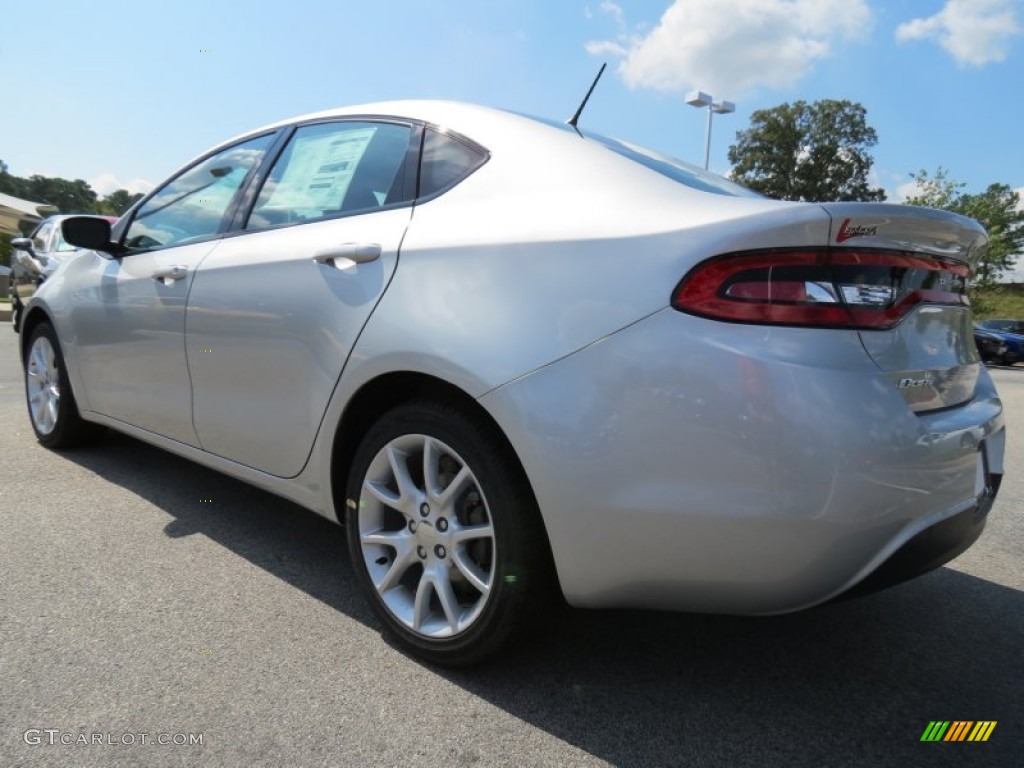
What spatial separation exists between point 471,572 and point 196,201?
2145 mm

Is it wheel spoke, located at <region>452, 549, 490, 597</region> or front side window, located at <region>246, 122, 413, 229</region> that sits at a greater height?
front side window, located at <region>246, 122, 413, 229</region>

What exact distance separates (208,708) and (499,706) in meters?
0.73

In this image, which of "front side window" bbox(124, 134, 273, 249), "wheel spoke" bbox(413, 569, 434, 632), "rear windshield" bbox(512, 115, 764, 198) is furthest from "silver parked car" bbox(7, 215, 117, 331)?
"wheel spoke" bbox(413, 569, 434, 632)

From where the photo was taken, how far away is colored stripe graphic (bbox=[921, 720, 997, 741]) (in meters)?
1.81

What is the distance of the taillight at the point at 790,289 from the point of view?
1.54 metres

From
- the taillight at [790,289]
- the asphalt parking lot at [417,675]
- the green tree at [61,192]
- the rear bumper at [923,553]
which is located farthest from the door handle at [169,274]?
the green tree at [61,192]

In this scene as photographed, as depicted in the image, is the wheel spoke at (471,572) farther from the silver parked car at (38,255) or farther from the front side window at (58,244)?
the front side window at (58,244)

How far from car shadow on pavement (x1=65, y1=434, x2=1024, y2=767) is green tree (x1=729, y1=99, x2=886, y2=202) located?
159 feet

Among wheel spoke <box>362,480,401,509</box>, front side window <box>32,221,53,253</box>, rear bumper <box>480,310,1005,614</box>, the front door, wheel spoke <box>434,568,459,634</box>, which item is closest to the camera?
rear bumper <box>480,310,1005,614</box>

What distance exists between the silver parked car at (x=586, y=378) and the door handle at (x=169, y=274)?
12.4 inches

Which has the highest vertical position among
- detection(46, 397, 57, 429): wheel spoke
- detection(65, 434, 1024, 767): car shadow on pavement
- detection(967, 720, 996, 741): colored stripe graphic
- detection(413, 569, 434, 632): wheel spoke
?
detection(413, 569, 434, 632): wheel spoke

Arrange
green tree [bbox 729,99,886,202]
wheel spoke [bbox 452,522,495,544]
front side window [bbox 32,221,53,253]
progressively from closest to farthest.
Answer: wheel spoke [bbox 452,522,495,544]
front side window [bbox 32,221,53,253]
green tree [bbox 729,99,886,202]

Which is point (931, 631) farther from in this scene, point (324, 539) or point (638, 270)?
point (324, 539)

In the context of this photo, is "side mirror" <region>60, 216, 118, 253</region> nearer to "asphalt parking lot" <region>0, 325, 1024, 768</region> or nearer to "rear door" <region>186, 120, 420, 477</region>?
"rear door" <region>186, 120, 420, 477</region>
